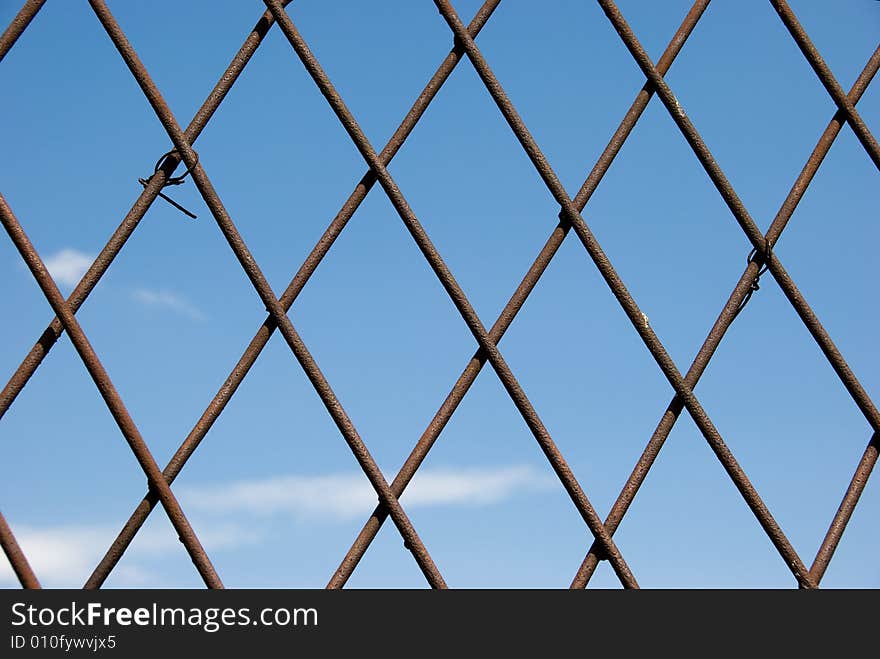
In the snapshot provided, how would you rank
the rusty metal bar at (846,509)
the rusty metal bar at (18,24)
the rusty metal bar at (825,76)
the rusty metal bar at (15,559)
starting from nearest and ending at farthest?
the rusty metal bar at (15,559)
the rusty metal bar at (18,24)
the rusty metal bar at (846,509)
the rusty metal bar at (825,76)

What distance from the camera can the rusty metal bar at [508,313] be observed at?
137cm

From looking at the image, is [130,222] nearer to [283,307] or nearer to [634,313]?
[283,307]

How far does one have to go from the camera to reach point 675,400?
1519 mm

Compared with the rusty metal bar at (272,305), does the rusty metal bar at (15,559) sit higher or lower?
lower

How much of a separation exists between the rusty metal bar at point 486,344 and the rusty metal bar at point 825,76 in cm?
80

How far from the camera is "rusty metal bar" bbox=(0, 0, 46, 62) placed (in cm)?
143

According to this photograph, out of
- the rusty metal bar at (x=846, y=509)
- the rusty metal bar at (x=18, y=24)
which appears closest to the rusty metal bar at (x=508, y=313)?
the rusty metal bar at (x=846, y=509)

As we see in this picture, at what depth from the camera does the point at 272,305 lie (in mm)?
1399

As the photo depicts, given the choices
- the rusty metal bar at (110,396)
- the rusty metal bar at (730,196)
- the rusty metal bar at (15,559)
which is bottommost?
the rusty metal bar at (15,559)

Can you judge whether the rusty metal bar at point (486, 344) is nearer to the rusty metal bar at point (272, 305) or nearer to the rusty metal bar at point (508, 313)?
the rusty metal bar at point (508, 313)

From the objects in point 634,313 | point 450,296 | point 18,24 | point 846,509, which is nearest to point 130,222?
point 18,24

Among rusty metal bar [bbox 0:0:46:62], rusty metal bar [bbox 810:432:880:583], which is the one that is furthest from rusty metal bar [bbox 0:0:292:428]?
rusty metal bar [bbox 810:432:880:583]

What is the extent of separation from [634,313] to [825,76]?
60cm

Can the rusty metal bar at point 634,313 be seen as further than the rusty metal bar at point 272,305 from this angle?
Yes
